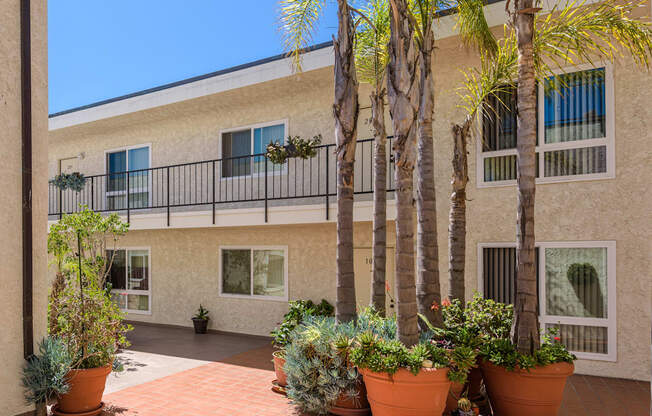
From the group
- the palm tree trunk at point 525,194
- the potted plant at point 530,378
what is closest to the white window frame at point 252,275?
the potted plant at point 530,378

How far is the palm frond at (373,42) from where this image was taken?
8828mm

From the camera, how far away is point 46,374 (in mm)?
5984

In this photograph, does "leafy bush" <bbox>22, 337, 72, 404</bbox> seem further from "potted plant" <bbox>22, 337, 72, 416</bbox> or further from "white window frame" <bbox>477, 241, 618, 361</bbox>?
"white window frame" <bbox>477, 241, 618, 361</bbox>

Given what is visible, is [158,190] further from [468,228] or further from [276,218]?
[468,228]

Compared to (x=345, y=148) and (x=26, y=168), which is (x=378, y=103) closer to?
(x=345, y=148)

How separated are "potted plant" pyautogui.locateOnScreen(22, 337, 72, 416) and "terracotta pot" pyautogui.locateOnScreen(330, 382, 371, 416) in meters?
3.60

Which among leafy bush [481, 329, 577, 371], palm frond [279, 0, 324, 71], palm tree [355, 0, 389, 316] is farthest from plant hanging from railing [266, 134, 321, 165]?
leafy bush [481, 329, 577, 371]

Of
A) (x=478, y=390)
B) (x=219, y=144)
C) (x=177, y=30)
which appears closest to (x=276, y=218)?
(x=219, y=144)

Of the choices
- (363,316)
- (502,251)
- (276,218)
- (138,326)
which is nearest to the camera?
(363,316)

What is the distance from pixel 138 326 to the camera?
14555mm

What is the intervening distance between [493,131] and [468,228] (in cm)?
206

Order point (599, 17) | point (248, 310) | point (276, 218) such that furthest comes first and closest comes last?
point (248, 310) < point (276, 218) < point (599, 17)

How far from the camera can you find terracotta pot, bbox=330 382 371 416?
20.9 feet

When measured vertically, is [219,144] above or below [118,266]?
above
